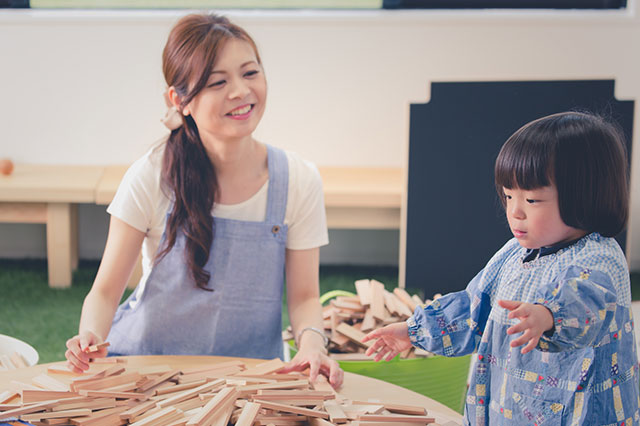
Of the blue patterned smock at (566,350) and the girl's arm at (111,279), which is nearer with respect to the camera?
the blue patterned smock at (566,350)

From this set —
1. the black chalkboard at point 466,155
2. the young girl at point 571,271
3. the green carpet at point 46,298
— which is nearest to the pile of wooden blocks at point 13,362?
the young girl at point 571,271

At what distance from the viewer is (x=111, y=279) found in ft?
6.09

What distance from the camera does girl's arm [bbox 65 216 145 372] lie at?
5.81 feet

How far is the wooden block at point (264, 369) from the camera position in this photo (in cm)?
143

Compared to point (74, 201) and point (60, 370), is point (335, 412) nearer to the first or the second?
point (60, 370)

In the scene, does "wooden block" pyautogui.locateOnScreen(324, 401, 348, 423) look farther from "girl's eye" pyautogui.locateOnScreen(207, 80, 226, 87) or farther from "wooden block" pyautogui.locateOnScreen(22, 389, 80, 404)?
"girl's eye" pyautogui.locateOnScreen(207, 80, 226, 87)

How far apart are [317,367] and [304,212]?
0.56 meters

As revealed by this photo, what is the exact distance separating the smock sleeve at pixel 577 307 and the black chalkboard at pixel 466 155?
82.1 inches

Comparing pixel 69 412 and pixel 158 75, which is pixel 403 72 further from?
pixel 69 412

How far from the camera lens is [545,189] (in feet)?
3.29

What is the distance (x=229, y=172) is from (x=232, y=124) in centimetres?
21

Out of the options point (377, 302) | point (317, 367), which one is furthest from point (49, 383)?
point (377, 302)

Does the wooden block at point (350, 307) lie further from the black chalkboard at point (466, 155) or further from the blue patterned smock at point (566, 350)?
the blue patterned smock at point (566, 350)

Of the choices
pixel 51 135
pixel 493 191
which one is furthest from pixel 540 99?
pixel 51 135
